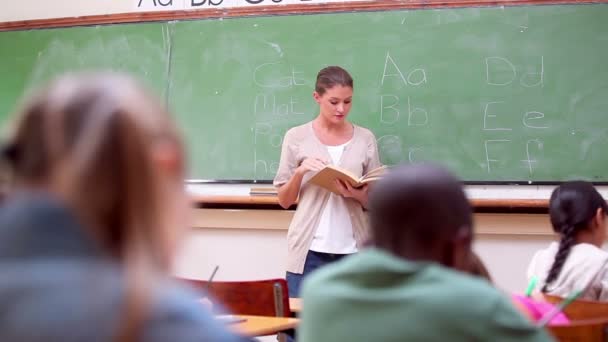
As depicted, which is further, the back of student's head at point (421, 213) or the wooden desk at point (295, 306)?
the wooden desk at point (295, 306)

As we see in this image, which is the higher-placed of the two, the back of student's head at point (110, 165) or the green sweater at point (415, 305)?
the back of student's head at point (110, 165)

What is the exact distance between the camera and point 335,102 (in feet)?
13.8

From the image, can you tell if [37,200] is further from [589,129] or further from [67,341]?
[589,129]

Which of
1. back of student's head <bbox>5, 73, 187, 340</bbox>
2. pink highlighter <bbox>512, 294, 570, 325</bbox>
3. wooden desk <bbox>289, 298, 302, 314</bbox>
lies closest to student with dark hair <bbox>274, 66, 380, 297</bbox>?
wooden desk <bbox>289, 298, 302, 314</bbox>

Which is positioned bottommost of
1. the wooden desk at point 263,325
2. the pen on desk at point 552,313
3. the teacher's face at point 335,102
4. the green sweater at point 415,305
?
the wooden desk at point 263,325

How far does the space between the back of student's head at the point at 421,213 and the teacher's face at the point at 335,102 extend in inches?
104

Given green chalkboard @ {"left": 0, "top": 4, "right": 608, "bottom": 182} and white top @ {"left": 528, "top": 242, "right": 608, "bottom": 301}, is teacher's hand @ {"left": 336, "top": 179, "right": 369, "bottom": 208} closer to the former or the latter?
green chalkboard @ {"left": 0, "top": 4, "right": 608, "bottom": 182}

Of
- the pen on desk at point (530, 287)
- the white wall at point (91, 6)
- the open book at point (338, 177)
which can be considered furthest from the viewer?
the white wall at point (91, 6)

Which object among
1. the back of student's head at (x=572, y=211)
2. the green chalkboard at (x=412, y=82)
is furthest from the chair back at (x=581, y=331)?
the green chalkboard at (x=412, y=82)

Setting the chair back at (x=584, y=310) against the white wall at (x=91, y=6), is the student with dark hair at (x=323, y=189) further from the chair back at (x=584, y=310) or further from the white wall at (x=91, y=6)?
the chair back at (x=584, y=310)

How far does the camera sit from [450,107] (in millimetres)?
4719

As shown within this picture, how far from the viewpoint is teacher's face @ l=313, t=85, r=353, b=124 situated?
4195mm

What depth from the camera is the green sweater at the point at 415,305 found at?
143 centimetres

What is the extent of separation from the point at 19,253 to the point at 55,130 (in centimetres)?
13
